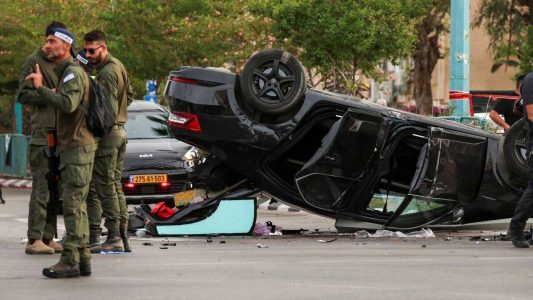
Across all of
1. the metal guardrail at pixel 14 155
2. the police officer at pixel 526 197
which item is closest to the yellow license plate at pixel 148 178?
the police officer at pixel 526 197

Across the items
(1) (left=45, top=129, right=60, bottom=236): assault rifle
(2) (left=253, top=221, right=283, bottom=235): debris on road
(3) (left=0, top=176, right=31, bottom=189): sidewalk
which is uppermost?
(1) (left=45, top=129, right=60, bottom=236): assault rifle

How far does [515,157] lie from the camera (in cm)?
1396

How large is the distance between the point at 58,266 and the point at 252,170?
407 centimetres

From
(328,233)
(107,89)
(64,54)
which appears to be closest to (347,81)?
(328,233)

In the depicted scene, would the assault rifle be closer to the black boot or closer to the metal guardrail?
the black boot

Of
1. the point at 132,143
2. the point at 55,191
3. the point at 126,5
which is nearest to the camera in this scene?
the point at 55,191

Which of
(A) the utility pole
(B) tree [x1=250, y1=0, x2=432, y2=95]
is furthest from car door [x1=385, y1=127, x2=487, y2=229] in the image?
(B) tree [x1=250, y1=0, x2=432, y2=95]

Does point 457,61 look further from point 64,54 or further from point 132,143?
point 64,54

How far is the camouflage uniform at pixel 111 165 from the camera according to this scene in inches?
487

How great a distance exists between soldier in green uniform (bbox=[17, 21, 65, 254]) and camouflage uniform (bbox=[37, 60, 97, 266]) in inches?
65.1

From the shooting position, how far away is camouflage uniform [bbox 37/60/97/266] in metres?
10.2

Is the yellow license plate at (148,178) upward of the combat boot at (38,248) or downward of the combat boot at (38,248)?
downward

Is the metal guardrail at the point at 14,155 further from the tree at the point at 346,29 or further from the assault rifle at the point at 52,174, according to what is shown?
the assault rifle at the point at 52,174

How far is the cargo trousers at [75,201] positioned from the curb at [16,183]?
2133 cm
